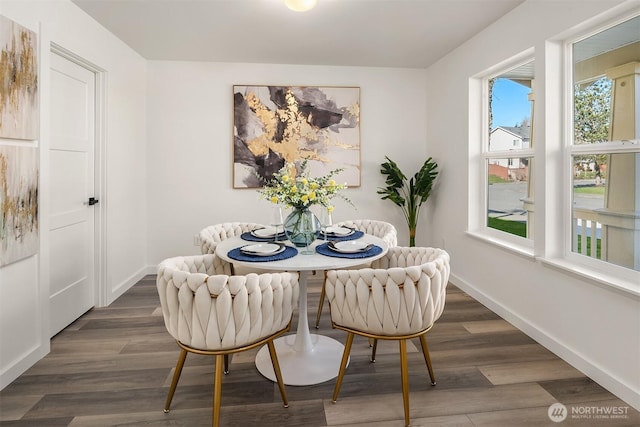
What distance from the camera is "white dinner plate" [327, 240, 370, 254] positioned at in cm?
209

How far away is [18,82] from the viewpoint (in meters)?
2.10

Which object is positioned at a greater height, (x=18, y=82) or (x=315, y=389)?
(x=18, y=82)

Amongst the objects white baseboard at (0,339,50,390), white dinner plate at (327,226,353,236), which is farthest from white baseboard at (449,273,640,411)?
white baseboard at (0,339,50,390)

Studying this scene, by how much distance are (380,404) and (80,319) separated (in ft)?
8.49

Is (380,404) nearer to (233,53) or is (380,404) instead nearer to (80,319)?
(80,319)

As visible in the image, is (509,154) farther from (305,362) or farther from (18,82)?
(18,82)

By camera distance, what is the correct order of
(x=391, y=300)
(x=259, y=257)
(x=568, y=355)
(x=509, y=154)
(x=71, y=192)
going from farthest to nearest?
(x=509, y=154), (x=71, y=192), (x=568, y=355), (x=259, y=257), (x=391, y=300)

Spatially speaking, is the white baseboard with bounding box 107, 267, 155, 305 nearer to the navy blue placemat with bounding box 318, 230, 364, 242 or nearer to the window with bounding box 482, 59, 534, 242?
the navy blue placemat with bounding box 318, 230, 364, 242

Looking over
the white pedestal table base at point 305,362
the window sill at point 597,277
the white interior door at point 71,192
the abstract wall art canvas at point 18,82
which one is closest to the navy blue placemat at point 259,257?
the white pedestal table base at point 305,362

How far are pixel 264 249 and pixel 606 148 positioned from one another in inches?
84.3

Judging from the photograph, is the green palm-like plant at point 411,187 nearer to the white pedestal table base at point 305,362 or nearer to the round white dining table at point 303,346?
the round white dining table at point 303,346

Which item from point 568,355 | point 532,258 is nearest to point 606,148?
point 532,258

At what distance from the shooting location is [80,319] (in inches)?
118

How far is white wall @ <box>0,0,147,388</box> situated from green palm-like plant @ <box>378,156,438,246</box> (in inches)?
112
